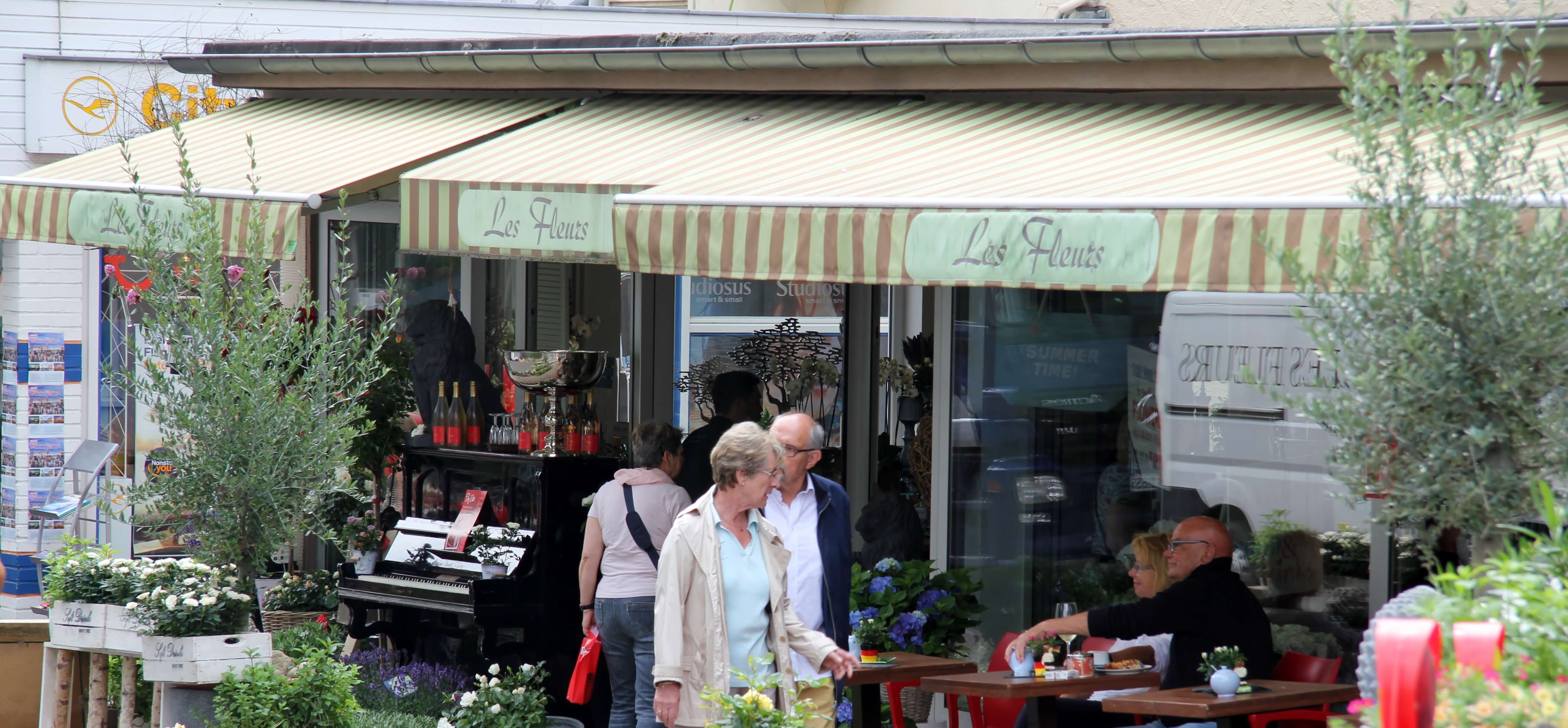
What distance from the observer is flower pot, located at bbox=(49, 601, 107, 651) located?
580 centimetres

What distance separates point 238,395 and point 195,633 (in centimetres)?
86

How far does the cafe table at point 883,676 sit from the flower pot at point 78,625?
112 inches

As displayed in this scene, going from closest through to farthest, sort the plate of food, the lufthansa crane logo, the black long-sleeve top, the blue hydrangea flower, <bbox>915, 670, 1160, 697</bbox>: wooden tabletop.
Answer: <bbox>915, 670, 1160, 697</bbox>: wooden tabletop → the black long-sleeve top → the plate of food → the blue hydrangea flower → the lufthansa crane logo

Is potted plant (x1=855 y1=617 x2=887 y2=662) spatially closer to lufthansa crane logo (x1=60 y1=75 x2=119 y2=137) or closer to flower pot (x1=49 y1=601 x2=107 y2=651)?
flower pot (x1=49 y1=601 x2=107 y2=651)

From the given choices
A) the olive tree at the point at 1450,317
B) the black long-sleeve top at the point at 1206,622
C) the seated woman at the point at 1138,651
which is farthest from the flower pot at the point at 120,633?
the olive tree at the point at 1450,317

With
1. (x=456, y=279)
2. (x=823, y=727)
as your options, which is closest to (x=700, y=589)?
(x=823, y=727)

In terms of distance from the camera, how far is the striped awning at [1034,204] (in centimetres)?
422

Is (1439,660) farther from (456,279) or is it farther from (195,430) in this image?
(456,279)

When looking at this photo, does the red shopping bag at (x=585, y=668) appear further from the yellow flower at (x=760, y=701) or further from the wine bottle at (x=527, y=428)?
the yellow flower at (x=760, y=701)

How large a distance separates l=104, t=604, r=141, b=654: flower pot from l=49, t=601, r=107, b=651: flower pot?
0.02 meters

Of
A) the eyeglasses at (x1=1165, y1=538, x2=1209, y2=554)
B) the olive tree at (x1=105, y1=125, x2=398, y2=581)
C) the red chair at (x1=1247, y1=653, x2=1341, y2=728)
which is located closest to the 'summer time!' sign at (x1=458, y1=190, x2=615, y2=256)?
the olive tree at (x1=105, y1=125, x2=398, y2=581)

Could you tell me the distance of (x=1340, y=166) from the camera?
4516 millimetres

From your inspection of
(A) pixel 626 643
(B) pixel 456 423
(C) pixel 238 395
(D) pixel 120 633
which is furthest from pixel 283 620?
(C) pixel 238 395

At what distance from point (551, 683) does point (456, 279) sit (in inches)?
122
